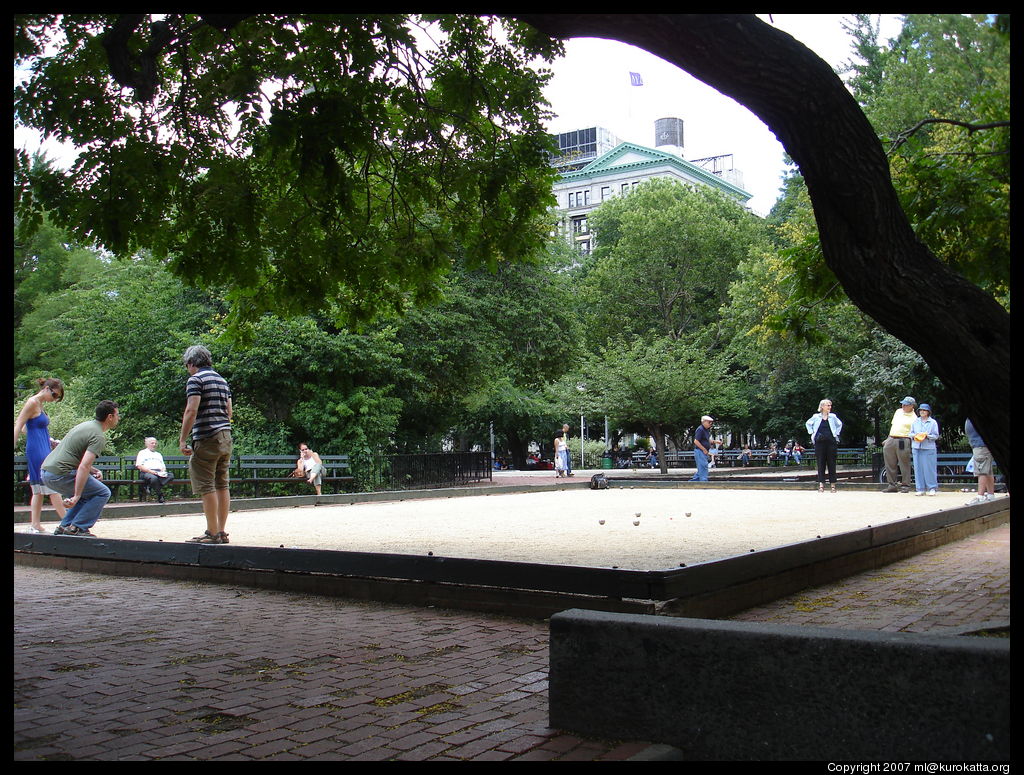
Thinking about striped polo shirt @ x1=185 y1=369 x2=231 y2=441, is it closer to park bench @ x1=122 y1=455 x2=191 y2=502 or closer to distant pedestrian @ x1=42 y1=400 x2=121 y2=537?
distant pedestrian @ x1=42 y1=400 x2=121 y2=537

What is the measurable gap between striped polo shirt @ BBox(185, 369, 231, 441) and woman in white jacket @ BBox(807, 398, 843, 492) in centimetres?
1262

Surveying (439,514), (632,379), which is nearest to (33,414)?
(439,514)

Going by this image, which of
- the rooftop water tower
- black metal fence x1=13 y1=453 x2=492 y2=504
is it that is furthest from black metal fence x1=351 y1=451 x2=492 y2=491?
the rooftop water tower

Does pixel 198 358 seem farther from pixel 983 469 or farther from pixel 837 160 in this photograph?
pixel 983 469

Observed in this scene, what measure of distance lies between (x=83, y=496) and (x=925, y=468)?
14.9m

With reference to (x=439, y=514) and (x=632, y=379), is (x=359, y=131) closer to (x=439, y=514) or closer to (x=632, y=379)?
(x=439, y=514)

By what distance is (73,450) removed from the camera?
1103 cm

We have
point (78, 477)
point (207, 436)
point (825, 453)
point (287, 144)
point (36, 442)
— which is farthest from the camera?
point (825, 453)

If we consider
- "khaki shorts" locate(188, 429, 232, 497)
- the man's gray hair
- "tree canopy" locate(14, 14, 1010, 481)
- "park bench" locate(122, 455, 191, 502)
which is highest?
Answer: "tree canopy" locate(14, 14, 1010, 481)

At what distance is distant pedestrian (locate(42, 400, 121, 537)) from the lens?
1102cm

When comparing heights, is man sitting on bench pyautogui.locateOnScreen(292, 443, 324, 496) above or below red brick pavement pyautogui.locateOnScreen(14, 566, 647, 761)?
above

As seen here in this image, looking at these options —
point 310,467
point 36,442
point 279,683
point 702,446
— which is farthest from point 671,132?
point 279,683

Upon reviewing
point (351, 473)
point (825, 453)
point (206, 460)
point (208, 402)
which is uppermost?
point (208, 402)
